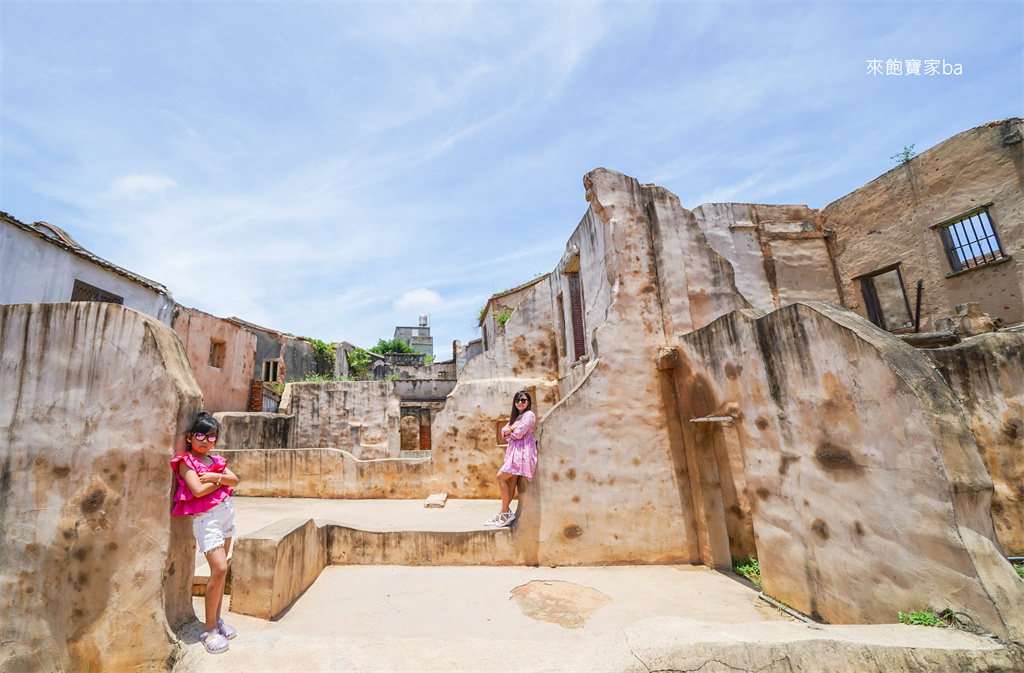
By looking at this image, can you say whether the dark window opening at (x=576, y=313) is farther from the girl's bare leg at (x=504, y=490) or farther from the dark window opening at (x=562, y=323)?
the girl's bare leg at (x=504, y=490)

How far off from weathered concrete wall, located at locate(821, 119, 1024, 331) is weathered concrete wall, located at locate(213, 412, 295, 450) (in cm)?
1813

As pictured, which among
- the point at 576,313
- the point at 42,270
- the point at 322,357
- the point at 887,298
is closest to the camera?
the point at 42,270

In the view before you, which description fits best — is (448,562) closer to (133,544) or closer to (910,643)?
(133,544)

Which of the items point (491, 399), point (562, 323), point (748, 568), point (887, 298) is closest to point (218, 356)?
point (491, 399)

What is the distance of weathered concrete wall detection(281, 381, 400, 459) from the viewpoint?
50.1ft

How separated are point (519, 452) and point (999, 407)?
5897 millimetres

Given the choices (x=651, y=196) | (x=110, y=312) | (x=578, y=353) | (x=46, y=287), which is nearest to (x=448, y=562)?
(x=110, y=312)

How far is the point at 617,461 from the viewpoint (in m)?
5.91

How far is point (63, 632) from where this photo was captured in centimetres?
308

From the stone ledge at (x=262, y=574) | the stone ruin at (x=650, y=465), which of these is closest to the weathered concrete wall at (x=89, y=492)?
the stone ruin at (x=650, y=465)

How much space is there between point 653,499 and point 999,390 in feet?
14.3

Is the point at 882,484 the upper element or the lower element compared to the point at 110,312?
lower

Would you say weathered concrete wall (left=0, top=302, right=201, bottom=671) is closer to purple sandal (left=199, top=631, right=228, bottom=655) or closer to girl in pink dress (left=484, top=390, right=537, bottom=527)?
purple sandal (left=199, top=631, right=228, bottom=655)

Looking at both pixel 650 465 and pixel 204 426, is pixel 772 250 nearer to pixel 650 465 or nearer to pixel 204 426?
pixel 650 465
